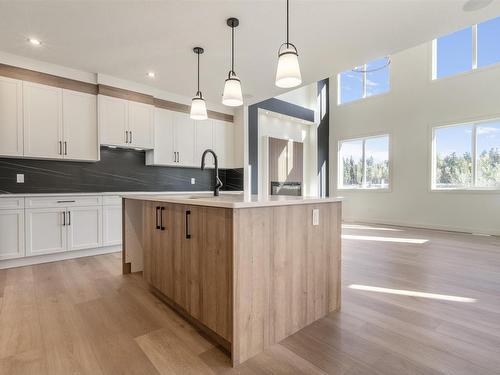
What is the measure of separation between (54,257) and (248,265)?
341 cm

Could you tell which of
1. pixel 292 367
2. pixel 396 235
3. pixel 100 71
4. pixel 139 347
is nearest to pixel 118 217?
pixel 100 71

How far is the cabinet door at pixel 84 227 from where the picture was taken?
11.8ft

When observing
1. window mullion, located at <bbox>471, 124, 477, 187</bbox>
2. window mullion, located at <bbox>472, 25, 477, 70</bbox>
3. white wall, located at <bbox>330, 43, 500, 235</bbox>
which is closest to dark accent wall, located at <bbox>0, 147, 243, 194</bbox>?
white wall, located at <bbox>330, 43, 500, 235</bbox>

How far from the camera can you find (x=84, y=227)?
3.70m

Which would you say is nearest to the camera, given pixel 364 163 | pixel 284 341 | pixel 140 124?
pixel 284 341

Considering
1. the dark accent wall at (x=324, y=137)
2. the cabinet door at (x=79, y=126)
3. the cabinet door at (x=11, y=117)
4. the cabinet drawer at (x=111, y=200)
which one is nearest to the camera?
the cabinet door at (x=11, y=117)

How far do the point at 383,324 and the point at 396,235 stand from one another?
3.80 m

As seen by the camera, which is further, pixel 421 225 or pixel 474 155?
pixel 421 225

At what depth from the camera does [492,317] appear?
1.93m

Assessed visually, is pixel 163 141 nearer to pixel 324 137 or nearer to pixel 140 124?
pixel 140 124

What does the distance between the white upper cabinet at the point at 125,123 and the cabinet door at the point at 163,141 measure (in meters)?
0.13

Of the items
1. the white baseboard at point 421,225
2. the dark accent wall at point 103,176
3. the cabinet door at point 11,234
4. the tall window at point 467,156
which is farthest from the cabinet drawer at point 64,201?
the tall window at point 467,156

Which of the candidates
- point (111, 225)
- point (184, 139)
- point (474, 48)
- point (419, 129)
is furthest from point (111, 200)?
point (474, 48)

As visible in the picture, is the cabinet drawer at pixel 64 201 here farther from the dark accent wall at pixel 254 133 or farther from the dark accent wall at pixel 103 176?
the dark accent wall at pixel 254 133
